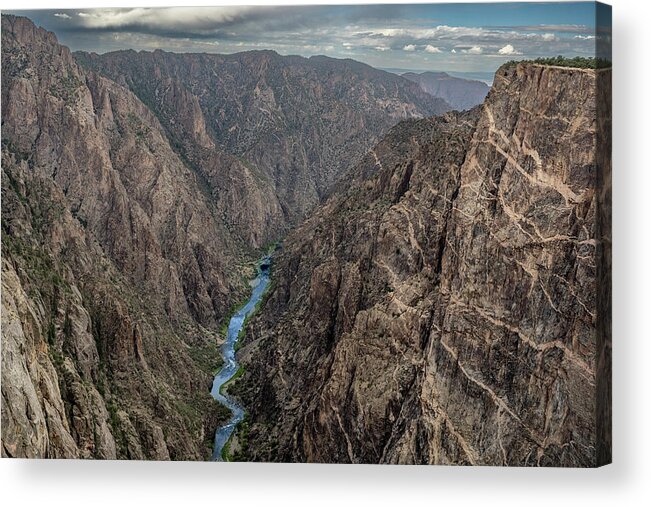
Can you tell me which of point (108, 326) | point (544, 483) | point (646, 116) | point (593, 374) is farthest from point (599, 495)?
point (108, 326)

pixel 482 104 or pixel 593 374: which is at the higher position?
pixel 482 104

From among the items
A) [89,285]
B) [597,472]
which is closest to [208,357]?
[89,285]

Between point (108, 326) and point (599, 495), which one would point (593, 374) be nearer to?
point (599, 495)

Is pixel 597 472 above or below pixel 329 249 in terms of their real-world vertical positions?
below

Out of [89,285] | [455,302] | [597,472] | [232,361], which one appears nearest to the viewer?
[597,472]

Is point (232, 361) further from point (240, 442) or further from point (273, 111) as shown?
point (273, 111)

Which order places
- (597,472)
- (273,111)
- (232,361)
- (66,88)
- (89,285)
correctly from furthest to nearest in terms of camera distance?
(273,111), (66,88), (89,285), (232,361), (597,472)

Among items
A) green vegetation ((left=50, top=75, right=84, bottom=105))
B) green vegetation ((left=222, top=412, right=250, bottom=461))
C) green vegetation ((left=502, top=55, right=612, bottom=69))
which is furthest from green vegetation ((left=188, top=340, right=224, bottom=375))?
green vegetation ((left=502, top=55, right=612, bottom=69))
